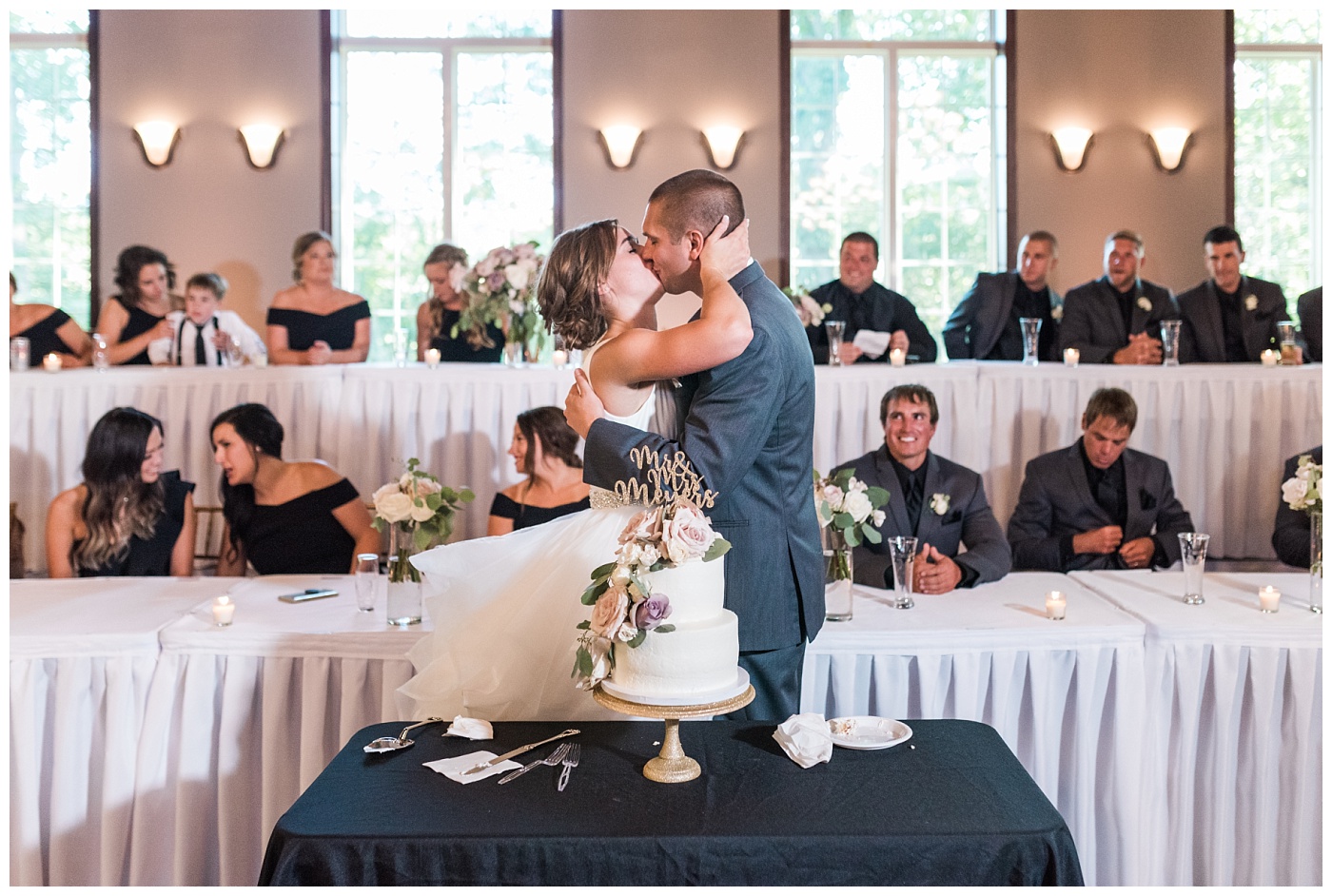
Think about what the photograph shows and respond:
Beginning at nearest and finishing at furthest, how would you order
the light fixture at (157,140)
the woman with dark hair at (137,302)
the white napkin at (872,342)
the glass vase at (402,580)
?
the glass vase at (402,580) < the white napkin at (872,342) < the woman with dark hair at (137,302) < the light fixture at (157,140)

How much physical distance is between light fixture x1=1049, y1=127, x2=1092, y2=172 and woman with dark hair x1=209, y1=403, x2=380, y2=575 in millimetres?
5993

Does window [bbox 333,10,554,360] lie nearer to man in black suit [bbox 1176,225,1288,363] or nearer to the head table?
man in black suit [bbox 1176,225,1288,363]

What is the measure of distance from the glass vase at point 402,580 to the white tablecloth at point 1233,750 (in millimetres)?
1735

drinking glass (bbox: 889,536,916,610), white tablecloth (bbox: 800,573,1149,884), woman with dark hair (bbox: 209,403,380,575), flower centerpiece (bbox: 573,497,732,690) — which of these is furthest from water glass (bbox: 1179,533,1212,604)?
woman with dark hair (bbox: 209,403,380,575)

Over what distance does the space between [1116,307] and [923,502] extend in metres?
2.66

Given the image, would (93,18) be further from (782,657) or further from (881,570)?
(782,657)

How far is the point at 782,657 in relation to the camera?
219 cm

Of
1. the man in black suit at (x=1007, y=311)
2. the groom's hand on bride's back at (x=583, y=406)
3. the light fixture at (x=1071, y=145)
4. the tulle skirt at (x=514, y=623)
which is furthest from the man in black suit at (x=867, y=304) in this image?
the groom's hand on bride's back at (x=583, y=406)

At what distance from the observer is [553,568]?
7.50ft

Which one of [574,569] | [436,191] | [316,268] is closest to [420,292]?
[436,191]

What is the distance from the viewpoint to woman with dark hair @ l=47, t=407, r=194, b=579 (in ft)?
12.8

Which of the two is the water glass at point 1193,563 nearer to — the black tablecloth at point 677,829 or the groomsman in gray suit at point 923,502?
the groomsman in gray suit at point 923,502

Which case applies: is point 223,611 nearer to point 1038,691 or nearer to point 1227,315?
point 1038,691

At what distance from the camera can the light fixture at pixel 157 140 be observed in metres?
8.03
